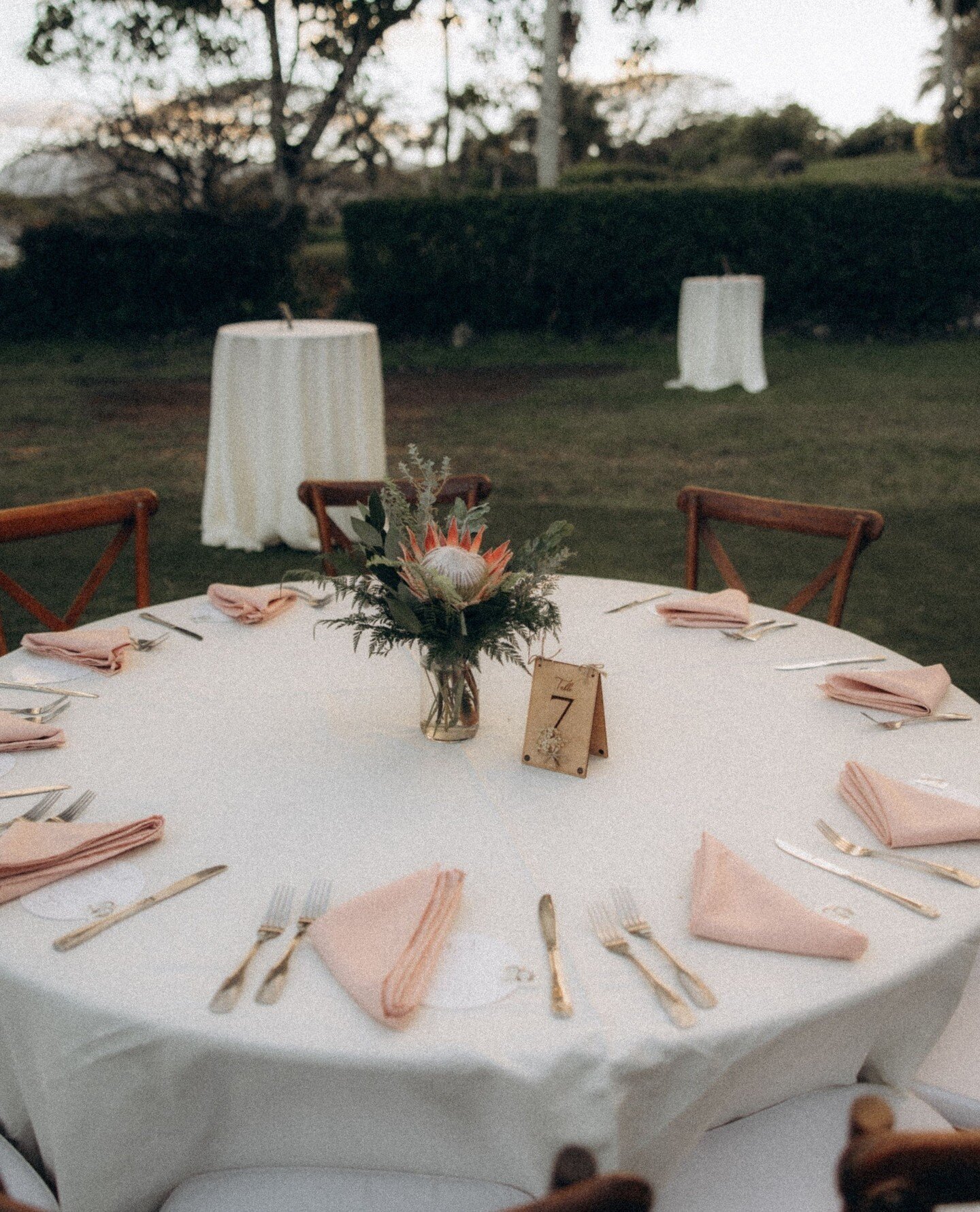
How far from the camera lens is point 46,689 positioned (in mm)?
1755

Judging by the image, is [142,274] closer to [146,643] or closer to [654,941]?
[146,643]

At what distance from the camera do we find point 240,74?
13562 millimetres

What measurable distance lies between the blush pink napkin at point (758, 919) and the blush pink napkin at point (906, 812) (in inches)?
8.7

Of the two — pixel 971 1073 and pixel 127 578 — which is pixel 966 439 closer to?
pixel 127 578

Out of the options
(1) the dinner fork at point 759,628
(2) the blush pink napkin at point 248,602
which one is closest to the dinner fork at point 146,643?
(2) the blush pink napkin at point 248,602

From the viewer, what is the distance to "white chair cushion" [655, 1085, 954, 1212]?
1081 millimetres

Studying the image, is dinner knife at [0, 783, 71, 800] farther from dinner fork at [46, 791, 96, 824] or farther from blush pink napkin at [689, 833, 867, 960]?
blush pink napkin at [689, 833, 867, 960]

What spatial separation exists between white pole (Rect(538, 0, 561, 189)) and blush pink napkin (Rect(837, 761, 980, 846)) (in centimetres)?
1249

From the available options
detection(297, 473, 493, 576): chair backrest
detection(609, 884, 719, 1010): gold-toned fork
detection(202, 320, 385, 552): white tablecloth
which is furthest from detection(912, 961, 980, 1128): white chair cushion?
detection(202, 320, 385, 552): white tablecloth

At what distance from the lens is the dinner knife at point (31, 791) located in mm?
1411

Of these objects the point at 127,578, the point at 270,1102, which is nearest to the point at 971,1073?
the point at 270,1102

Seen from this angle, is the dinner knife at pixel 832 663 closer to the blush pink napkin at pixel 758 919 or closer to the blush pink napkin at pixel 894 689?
the blush pink napkin at pixel 894 689

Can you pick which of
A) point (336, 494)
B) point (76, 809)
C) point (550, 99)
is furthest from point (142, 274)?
point (76, 809)

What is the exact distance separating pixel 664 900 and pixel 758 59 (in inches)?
885
